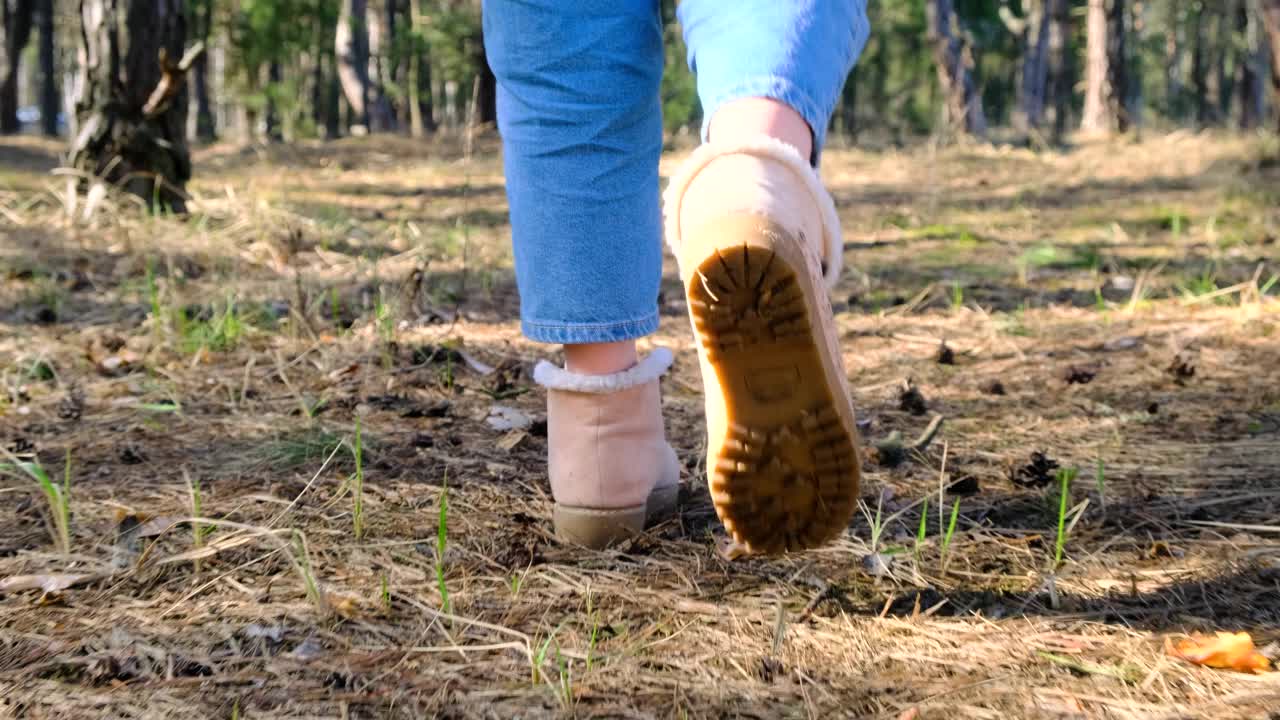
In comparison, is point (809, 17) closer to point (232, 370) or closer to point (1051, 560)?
point (1051, 560)

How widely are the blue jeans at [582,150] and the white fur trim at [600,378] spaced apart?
0.06 metres

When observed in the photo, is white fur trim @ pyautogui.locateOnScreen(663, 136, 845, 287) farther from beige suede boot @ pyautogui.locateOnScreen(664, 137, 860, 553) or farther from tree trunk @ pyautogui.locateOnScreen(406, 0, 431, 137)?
tree trunk @ pyautogui.locateOnScreen(406, 0, 431, 137)

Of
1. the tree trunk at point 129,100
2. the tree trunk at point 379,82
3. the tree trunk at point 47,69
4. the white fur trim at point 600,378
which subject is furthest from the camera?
the tree trunk at point 47,69

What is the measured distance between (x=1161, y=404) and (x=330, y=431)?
170 centimetres

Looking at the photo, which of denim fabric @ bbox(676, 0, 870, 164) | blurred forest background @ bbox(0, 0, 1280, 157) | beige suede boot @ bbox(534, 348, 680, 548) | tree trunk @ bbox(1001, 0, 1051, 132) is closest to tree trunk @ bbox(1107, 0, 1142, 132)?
blurred forest background @ bbox(0, 0, 1280, 157)

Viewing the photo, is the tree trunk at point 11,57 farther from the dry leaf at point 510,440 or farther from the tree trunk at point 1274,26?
the dry leaf at point 510,440

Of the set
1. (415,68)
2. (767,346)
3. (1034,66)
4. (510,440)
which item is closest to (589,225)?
(767,346)

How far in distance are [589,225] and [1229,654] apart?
89 centimetres

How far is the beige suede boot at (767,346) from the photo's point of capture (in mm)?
1134

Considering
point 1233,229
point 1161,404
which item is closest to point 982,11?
point 1233,229

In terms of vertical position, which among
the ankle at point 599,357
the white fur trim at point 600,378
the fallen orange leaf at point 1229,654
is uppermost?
the ankle at point 599,357

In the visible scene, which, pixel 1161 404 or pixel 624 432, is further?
pixel 1161 404

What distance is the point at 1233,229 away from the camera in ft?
17.0

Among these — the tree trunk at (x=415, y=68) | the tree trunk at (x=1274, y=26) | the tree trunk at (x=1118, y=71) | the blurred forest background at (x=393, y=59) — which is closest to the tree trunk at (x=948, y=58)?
the blurred forest background at (x=393, y=59)
